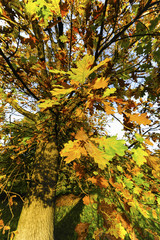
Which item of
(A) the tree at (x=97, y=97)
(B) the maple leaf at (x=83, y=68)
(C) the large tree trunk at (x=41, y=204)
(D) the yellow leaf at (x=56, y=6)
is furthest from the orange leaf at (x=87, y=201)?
(D) the yellow leaf at (x=56, y=6)

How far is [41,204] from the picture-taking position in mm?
1866

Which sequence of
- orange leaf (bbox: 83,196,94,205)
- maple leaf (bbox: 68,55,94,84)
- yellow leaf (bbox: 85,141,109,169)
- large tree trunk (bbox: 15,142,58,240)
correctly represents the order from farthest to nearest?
large tree trunk (bbox: 15,142,58,240) → orange leaf (bbox: 83,196,94,205) → yellow leaf (bbox: 85,141,109,169) → maple leaf (bbox: 68,55,94,84)

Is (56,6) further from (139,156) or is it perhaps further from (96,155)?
(139,156)

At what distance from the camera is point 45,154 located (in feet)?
7.84

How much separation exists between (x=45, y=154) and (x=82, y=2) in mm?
2525

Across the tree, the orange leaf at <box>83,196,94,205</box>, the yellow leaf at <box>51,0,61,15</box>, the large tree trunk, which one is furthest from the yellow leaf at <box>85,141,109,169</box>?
the large tree trunk

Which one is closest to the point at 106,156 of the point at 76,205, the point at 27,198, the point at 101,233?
the point at 101,233

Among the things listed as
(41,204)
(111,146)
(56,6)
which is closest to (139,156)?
(111,146)

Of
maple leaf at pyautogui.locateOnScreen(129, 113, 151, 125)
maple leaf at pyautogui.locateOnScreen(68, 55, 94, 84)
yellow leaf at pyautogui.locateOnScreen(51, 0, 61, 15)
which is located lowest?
maple leaf at pyautogui.locateOnScreen(129, 113, 151, 125)

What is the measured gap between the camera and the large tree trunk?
5.44ft

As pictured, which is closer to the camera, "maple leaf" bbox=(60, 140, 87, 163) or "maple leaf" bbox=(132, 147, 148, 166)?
"maple leaf" bbox=(60, 140, 87, 163)

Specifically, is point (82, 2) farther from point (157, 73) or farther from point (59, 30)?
point (59, 30)

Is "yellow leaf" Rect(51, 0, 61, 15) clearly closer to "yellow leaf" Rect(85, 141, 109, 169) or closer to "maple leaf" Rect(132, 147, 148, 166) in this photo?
"yellow leaf" Rect(85, 141, 109, 169)

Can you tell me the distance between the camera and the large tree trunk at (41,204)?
166 centimetres
